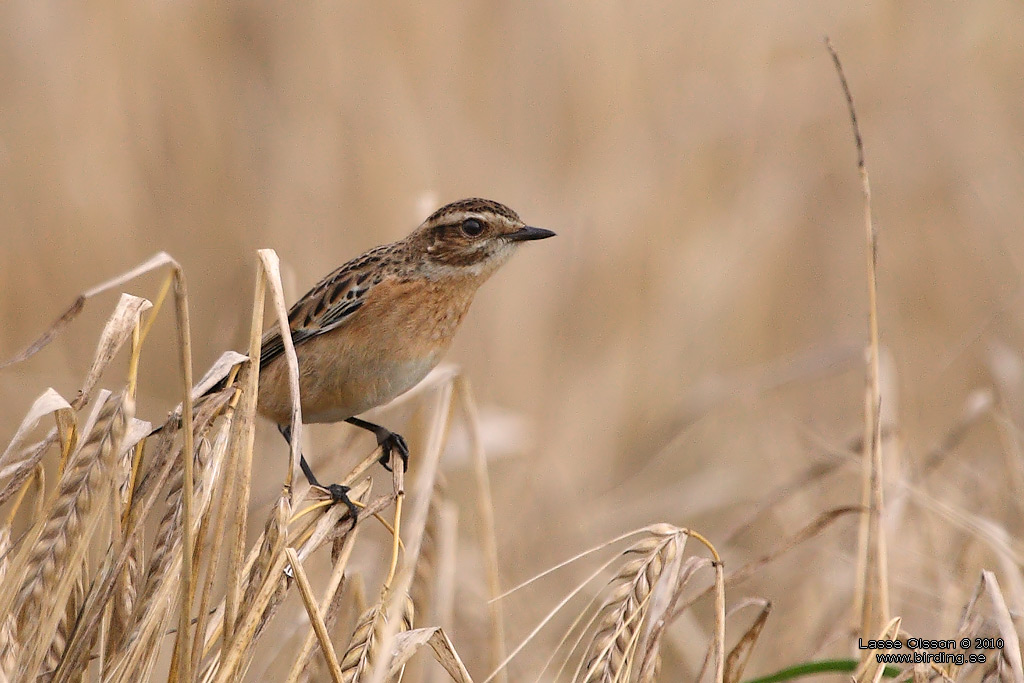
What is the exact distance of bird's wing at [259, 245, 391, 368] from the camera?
450cm

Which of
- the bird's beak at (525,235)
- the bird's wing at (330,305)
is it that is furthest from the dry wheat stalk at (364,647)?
the bird's beak at (525,235)

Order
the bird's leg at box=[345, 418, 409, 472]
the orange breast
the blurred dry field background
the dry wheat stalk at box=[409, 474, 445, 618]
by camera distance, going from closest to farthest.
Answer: the dry wheat stalk at box=[409, 474, 445, 618] → the bird's leg at box=[345, 418, 409, 472] → the orange breast → the blurred dry field background

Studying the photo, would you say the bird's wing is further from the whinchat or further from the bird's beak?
the bird's beak

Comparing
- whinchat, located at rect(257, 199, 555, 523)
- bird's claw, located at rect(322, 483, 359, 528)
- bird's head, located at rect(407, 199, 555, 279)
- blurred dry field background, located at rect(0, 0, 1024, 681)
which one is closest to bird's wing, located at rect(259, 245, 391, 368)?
whinchat, located at rect(257, 199, 555, 523)

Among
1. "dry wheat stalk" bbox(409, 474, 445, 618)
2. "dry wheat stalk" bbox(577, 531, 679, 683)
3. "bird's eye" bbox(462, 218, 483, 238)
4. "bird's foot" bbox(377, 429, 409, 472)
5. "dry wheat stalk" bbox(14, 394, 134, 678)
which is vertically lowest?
"dry wheat stalk" bbox(409, 474, 445, 618)

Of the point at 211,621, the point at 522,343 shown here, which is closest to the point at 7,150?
the point at 522,343

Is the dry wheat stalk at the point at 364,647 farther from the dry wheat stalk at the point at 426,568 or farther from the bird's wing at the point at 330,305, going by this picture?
the bird's wing at the point at 330,305

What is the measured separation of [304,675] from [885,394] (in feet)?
Answer: 10.7

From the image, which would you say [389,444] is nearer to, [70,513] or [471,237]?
[471,237]

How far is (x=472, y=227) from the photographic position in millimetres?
4531

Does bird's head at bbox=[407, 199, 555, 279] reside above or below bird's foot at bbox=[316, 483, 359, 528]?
above

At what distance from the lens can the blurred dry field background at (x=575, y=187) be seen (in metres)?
7.16

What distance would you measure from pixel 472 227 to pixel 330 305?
2.38 feet

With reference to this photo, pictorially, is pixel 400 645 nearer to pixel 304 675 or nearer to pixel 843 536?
pixel 304 675
